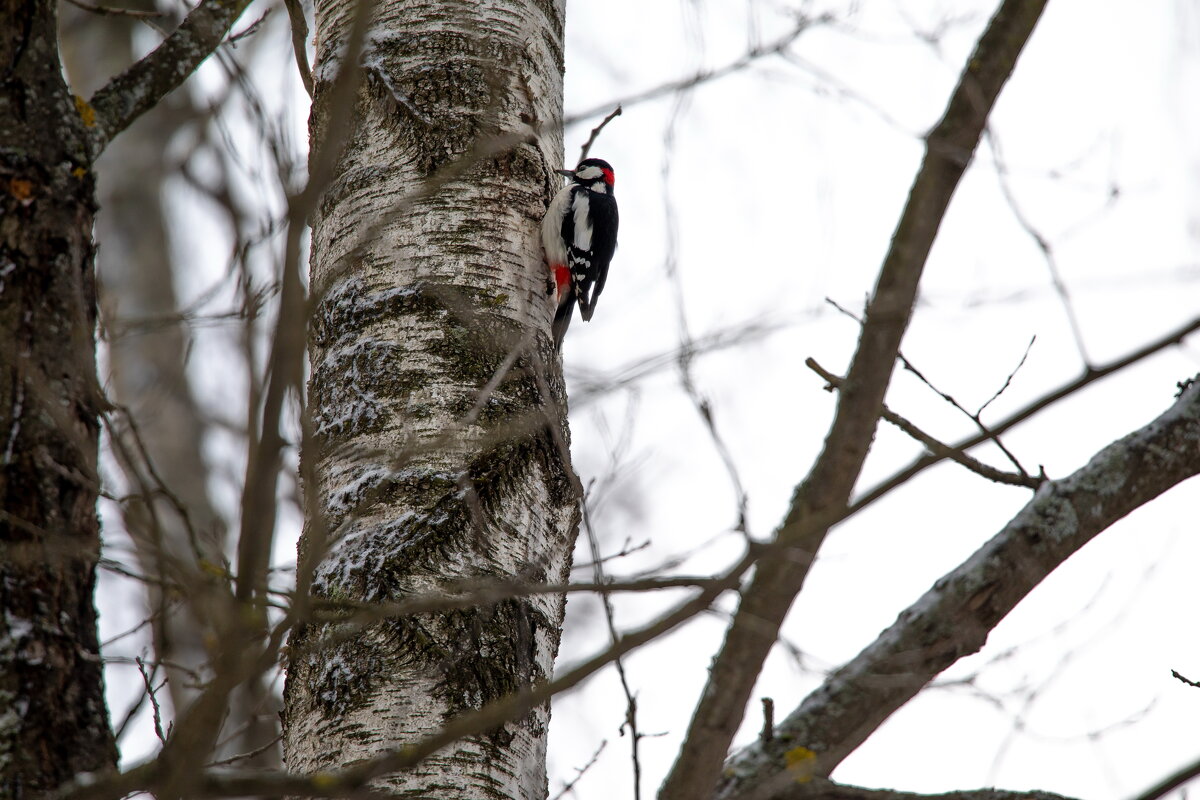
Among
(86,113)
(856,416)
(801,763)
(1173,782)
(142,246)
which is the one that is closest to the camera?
(1173,782)

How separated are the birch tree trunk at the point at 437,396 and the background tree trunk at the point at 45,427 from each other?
11.5 inches

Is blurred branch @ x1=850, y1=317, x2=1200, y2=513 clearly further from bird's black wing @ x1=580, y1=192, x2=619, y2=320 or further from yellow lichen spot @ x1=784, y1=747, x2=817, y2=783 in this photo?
bird's black wing @ x1=580, y1=192, x2=619, y2=320

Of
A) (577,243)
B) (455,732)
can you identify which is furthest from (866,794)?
(577,243)

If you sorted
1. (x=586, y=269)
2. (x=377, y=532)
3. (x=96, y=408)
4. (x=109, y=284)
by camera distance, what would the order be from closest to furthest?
1. (x=96, y=408)
2. (x=377, y=532)
3. (x=586, y=269)
4. (x=109, y=284)

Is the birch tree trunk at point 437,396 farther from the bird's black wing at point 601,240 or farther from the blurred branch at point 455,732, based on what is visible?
the bird's black wing at point 601,240

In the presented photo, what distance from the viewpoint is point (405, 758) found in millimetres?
1126

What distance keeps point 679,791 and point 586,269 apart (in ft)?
10.0

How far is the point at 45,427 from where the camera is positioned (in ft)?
4.54

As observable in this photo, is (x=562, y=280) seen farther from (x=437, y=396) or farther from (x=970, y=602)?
(x=970, y=602)

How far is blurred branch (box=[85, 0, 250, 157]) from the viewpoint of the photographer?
176 cm

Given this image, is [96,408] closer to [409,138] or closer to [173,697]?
[409,138]

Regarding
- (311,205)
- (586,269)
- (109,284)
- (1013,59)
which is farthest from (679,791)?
(109,284)

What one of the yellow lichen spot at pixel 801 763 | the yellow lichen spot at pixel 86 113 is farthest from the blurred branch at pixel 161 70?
the yellow lichen spot at pixel 801 763

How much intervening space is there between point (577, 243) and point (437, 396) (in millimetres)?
1832
